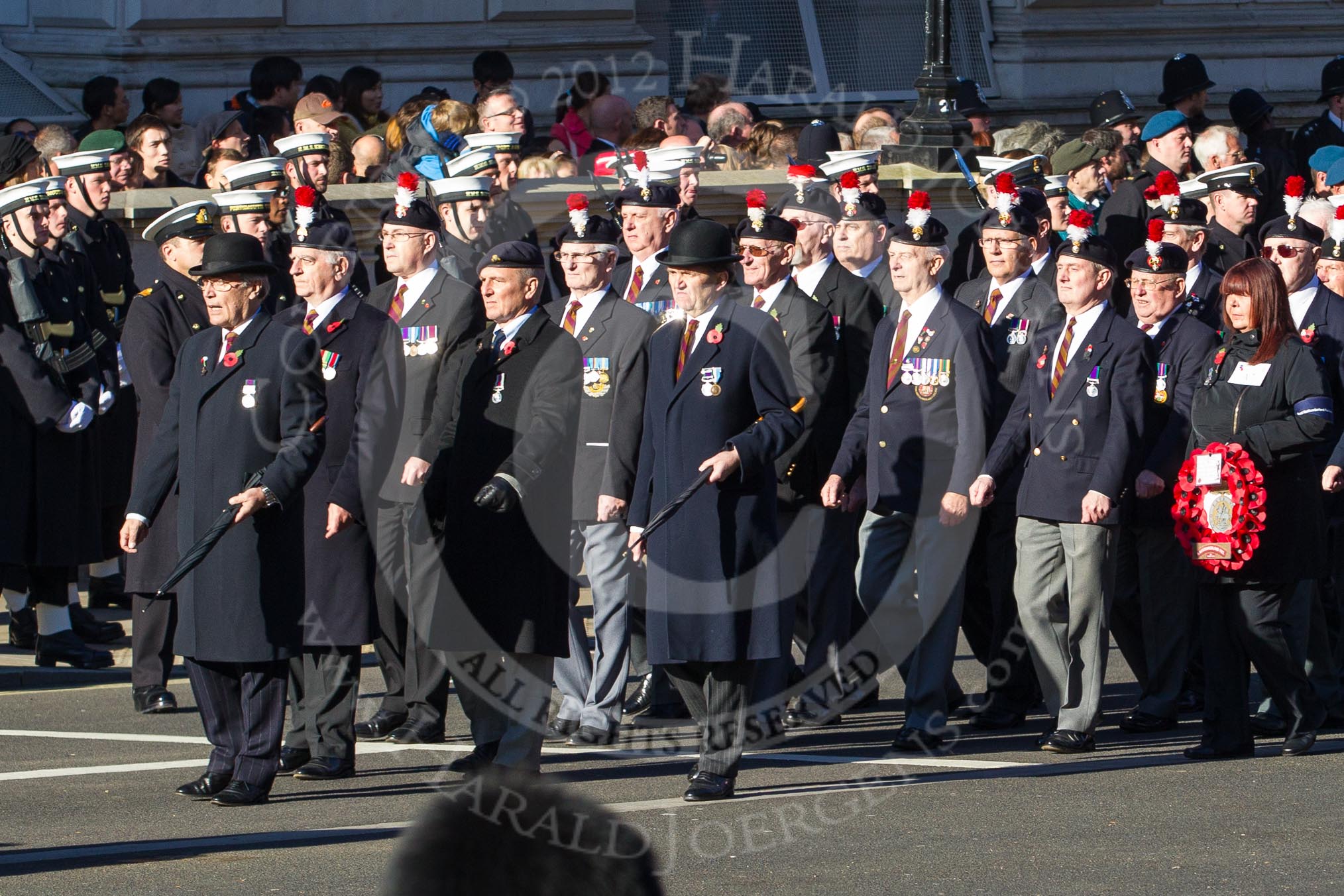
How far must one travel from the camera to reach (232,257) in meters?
7.96

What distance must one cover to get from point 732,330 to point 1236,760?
2543 millimetres

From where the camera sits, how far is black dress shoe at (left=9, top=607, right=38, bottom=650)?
1124 cm

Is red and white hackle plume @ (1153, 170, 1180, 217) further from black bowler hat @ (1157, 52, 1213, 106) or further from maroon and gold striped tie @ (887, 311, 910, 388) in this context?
black bowler hat @ (1157, 52, 1213, 106)

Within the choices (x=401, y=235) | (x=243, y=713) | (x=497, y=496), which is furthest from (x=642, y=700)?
(x=243, y=713)

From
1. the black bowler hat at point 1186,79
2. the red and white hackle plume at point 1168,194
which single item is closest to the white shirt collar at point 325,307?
the red and white hackle plume at point 1168,194

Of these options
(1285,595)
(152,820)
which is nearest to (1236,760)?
(1285,595)

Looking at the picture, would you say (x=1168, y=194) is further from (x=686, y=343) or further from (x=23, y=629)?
(x=23, y=629)

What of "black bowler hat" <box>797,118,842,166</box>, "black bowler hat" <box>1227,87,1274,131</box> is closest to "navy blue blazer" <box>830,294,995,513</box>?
"black bowler hat" <box>797,118,842,166</box>

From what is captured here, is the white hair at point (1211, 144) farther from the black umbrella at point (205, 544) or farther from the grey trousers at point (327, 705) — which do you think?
the black umbrella at point (205, 544)

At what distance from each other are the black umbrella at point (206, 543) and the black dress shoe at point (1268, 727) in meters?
4.14

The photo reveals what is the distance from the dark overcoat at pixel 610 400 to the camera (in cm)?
934

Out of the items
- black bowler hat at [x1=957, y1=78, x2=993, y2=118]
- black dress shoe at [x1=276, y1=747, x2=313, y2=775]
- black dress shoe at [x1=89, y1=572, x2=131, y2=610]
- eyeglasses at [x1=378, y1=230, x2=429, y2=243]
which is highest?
black bowler hat at [x1=957, y1=78, x2=993, y2=118]

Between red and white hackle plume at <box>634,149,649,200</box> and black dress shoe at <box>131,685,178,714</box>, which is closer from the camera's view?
black dress shoe at <box>131,685,178,714</box>

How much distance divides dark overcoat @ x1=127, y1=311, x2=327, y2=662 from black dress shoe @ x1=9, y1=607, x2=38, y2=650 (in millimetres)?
3482
